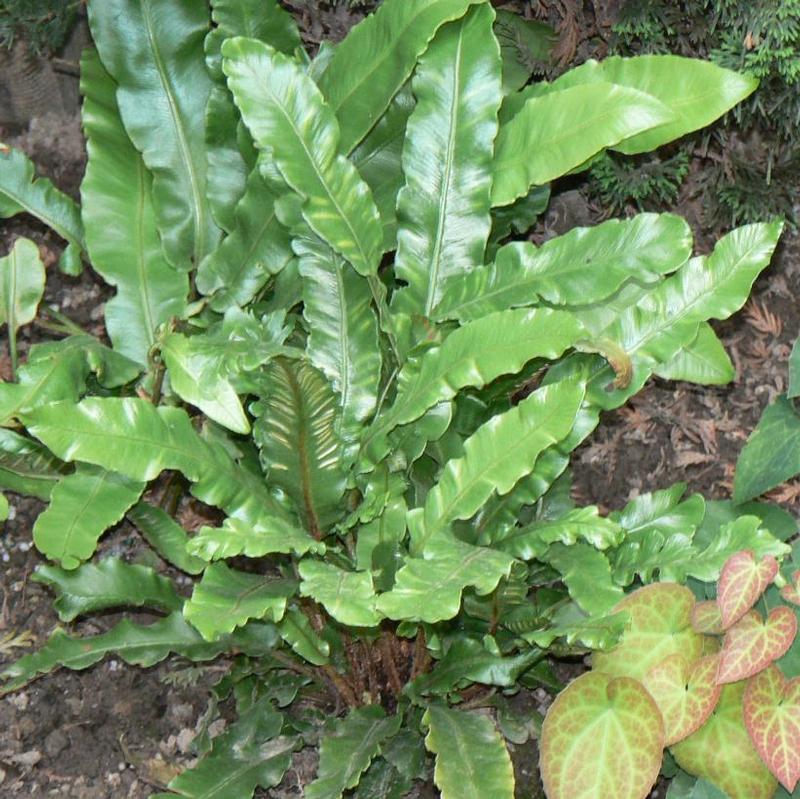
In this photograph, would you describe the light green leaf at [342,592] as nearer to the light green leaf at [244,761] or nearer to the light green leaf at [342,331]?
the light green leaf at [342,331]

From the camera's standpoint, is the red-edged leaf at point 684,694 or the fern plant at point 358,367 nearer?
the fern plant at point 358,367

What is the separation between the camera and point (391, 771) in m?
2.41

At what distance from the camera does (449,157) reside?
7.42ft

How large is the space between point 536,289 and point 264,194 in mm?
623

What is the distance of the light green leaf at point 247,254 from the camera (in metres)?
2.40

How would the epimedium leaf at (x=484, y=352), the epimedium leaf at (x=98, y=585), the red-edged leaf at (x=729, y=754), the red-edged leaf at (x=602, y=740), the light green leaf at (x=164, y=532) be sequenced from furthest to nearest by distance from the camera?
the light green leaf at (x=164, y=532), the epimedium leaf at (x=98, y=585), the red-edged leaf at (x=729, y=754), the red-edged leaf at (x=602, y=740), the epimedium leaf at (x=484, y=352)

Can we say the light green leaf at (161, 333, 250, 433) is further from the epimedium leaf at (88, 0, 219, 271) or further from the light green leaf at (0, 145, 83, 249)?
the light green leaf at (0, 145, 83, 249)

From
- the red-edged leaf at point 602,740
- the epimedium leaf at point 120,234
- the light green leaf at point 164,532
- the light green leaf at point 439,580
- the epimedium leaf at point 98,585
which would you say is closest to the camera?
the light green leaf at point 439,580

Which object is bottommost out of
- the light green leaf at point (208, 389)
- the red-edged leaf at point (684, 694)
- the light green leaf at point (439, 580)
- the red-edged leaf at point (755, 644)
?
the red-edged leaf at point (684, 694)

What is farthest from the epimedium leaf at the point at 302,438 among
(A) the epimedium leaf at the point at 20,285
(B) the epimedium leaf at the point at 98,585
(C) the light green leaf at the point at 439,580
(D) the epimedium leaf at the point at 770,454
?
(D) the epimedium leaf at the point at 770,454

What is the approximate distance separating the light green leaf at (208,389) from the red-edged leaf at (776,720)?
107 cm

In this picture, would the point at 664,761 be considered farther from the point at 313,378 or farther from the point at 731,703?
the point at 313,378

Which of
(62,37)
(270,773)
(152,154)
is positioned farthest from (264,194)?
(270,773)

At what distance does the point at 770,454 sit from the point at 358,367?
100cm
